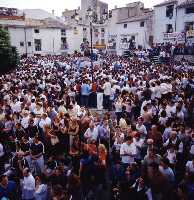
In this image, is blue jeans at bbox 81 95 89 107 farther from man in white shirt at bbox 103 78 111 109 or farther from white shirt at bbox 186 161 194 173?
white shirt at bbox 186 161 194 173

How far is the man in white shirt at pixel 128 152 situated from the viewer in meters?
9.73

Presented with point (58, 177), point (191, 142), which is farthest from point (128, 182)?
point (191, 142)

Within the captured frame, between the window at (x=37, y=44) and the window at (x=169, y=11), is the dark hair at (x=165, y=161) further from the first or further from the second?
the window at (x=37, y=44)

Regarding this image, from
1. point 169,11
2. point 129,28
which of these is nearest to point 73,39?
point 129,28

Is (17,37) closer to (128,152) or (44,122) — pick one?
(44,122)

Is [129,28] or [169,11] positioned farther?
[129,28]

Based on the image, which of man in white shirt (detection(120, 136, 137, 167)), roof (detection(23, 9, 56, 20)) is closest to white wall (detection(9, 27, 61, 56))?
roof (detection(23, 9, 56, 20))

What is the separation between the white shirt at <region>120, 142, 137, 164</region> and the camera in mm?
9727

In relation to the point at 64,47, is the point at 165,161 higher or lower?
lower

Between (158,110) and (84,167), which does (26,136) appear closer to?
(84,167)

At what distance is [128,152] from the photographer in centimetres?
972

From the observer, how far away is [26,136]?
1091 cm

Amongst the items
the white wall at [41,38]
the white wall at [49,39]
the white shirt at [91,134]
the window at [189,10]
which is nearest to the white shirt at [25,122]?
the white shirt at [91,134]

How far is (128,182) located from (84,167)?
1317mm
